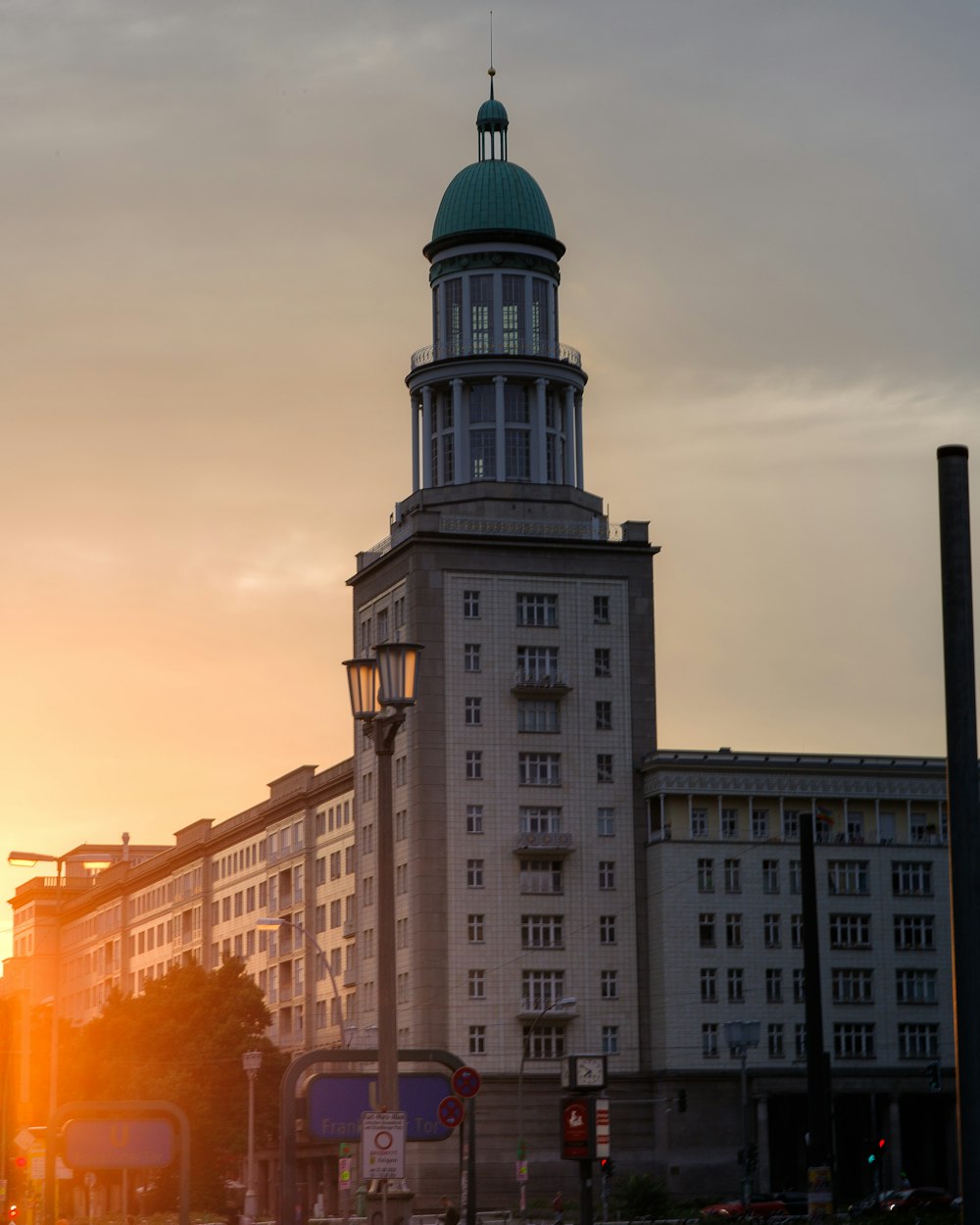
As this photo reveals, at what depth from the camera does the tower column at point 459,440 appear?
115 m

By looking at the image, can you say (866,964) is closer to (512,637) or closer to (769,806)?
(769,806)

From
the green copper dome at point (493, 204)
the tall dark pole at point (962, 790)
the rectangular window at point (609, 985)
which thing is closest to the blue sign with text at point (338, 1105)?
the tall dark pole at point (962, 790)

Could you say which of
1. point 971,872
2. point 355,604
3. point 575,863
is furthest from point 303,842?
point 971,872

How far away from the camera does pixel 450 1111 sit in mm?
36781

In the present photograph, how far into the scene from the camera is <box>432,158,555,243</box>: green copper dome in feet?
383

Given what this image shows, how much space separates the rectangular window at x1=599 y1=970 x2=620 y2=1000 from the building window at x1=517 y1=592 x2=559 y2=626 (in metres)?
17.6

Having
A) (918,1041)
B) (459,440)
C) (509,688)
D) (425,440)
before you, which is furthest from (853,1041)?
(425,440)

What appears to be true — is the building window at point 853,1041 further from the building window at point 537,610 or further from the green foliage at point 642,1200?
the building window at point 537,610

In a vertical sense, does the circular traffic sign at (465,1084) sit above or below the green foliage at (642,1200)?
above

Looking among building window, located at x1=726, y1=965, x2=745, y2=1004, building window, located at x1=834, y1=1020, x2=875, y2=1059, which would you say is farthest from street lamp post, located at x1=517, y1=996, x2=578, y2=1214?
building window, located at x1=834, y1=1020, x2=875, y2=1059

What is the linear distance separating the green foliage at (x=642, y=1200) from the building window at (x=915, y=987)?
2731 centimetres

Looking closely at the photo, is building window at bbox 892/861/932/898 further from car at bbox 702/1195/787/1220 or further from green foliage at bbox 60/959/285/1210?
green foliage at bbox 60/959/285/1210

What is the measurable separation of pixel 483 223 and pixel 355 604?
2145cm

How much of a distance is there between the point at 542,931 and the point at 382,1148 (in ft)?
262
